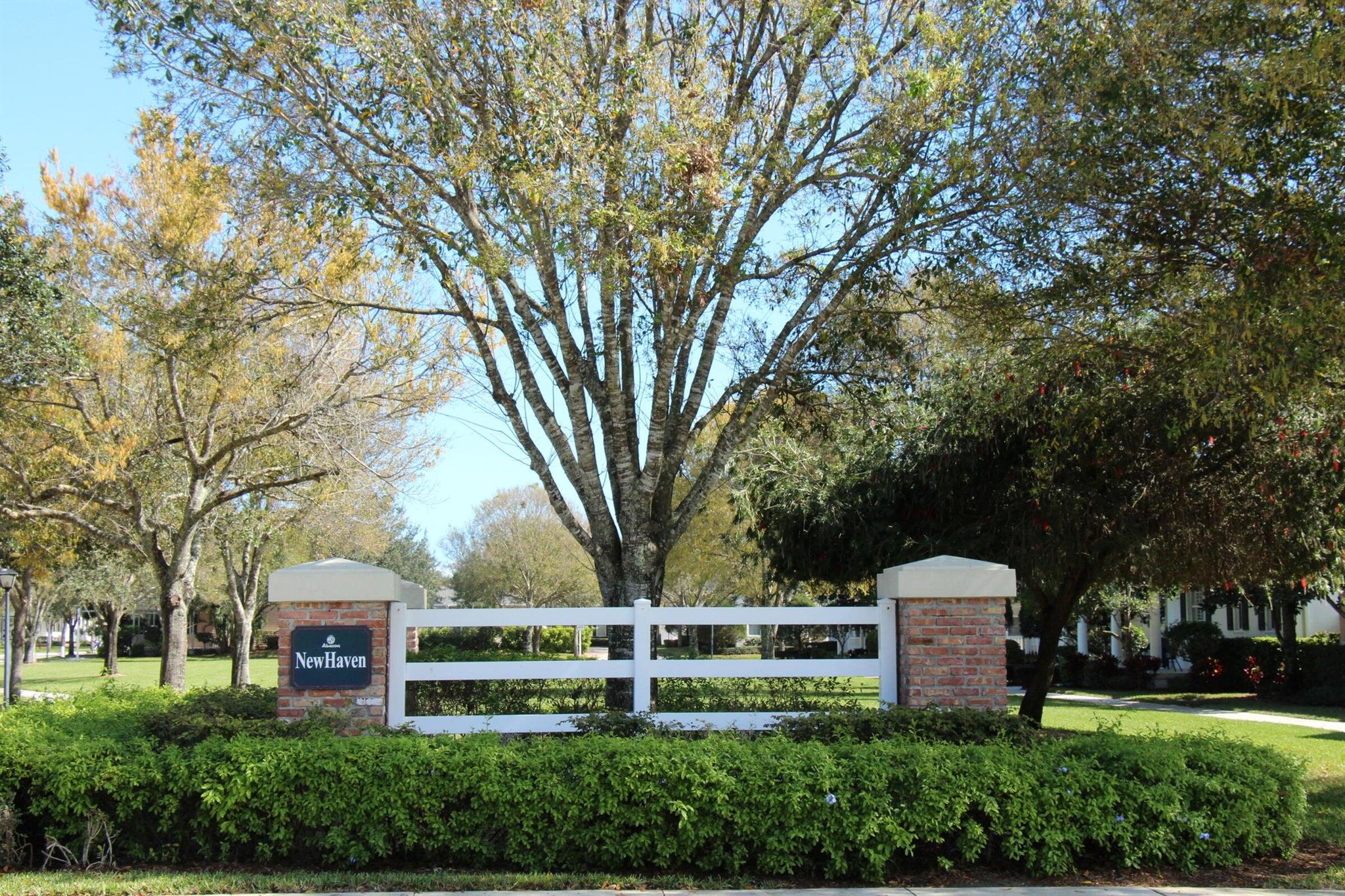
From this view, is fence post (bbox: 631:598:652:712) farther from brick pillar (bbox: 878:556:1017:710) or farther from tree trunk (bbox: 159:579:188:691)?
tree trunk (bbox: 159:579:188:691)

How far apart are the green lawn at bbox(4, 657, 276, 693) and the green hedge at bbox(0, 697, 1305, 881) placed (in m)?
18.9

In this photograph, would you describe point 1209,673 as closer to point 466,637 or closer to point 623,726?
point 466,637

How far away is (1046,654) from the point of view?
15.7 m

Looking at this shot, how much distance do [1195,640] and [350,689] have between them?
25.9m

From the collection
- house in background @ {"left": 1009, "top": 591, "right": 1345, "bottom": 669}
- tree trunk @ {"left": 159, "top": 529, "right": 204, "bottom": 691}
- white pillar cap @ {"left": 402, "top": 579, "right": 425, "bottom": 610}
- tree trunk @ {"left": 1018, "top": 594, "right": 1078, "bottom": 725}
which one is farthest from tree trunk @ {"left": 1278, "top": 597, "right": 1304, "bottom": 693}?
tree trunk @ {"left": 159, "top": 529, "right": 204, "bottom": 691}

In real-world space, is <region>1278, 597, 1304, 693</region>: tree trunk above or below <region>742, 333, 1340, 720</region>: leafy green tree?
below

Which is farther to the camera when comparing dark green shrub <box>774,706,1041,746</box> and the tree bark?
the tree bark

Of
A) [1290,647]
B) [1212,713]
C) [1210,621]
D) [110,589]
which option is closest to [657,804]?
[1212,713]

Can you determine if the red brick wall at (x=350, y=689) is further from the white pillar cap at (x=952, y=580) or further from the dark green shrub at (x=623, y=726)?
the white pillar cap at (x=952, y=580)

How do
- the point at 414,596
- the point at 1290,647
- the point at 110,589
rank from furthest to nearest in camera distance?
the point at 110,589 → the point at 1290,647 → the point at 414,596

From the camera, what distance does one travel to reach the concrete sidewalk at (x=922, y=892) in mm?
6246

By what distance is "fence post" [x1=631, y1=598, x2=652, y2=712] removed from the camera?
8.28 m

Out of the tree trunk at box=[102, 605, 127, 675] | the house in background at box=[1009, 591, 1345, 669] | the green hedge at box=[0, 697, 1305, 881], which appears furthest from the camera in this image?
the tree trunk at box=[102, 605, 127, 675]

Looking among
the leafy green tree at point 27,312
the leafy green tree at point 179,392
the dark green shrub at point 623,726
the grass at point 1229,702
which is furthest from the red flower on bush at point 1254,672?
the leafy green tree at point 27,312
